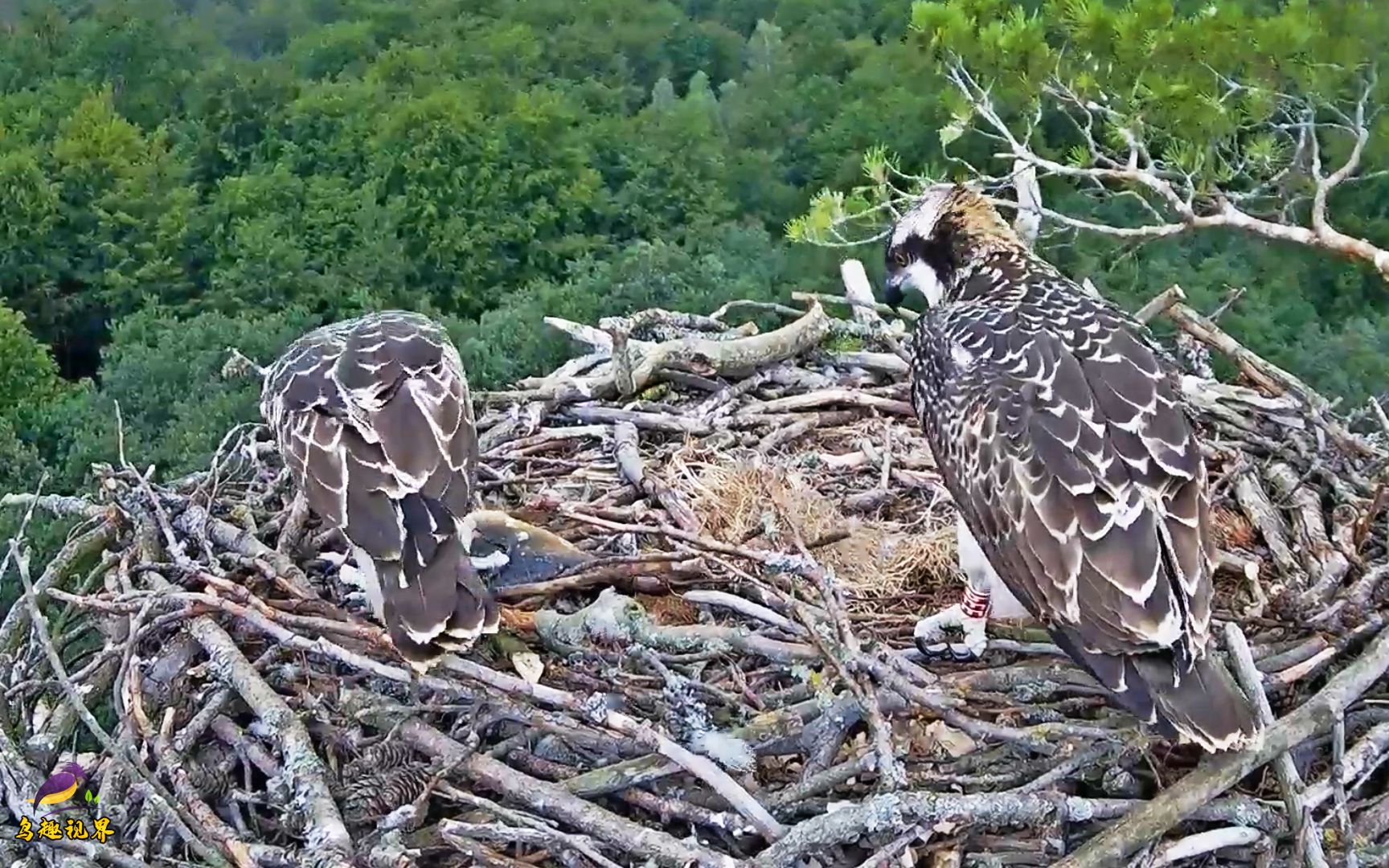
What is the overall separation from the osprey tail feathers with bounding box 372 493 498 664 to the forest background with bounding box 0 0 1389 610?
3.87m

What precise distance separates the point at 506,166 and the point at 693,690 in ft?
62.8

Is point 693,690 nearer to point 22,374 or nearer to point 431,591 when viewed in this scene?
point 431,591

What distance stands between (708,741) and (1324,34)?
4.94 m

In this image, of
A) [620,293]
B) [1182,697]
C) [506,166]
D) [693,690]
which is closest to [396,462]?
[693,690]

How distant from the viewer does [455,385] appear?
4469mm

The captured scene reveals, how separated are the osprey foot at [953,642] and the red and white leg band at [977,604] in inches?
0.4

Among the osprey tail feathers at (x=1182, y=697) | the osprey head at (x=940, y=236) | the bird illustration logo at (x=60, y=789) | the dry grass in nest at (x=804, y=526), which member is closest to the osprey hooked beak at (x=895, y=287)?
the osprey head at (x=940, y=236)

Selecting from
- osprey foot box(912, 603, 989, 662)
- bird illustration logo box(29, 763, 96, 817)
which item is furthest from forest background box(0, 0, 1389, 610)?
bird illustration logo box(29, 763, 96, 817)

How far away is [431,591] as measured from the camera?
3.73 m

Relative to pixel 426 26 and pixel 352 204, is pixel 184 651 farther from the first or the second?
pixel 426 26

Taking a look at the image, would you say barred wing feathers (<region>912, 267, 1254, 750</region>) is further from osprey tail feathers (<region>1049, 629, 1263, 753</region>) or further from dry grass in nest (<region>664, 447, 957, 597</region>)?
dry grass in nest (<region>664, 447, 957, 597</region>)

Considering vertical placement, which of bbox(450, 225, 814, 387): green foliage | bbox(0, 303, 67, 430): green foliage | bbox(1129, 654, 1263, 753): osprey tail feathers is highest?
bbox(1129, 654, 1263, 753): osprey tail feathers

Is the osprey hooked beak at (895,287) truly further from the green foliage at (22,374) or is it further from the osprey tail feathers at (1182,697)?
the green foliage at (22,374)

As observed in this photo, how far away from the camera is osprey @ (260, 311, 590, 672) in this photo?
3.74 metres
